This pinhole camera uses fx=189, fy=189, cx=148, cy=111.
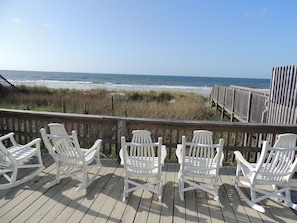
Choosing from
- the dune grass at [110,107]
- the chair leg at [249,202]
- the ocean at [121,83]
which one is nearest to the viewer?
the chair leg at [249,202]

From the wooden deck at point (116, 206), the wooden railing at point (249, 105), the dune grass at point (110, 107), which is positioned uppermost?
the wooden railing at point (249, 105)

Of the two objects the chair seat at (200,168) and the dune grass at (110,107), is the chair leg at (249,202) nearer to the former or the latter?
the chair seat at (200,168)

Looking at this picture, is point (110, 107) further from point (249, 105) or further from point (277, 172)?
point (277, 172)

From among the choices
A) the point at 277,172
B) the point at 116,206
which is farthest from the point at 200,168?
the point at 116,206

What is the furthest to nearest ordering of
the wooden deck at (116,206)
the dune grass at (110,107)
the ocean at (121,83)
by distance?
1. the ocean at (121,83)
2. the dune grass at (110,107)
3. the wooden deck at (116,206)

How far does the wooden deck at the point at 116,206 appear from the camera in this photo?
1.94 m

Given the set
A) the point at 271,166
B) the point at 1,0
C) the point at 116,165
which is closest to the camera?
the point at 271,166

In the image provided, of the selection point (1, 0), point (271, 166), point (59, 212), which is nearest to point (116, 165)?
point (59, 212)

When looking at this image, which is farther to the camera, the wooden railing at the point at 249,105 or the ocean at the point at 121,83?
the ocean at the point at 121,83

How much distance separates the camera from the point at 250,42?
2062 centimetres

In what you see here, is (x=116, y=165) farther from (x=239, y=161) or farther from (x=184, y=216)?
(x=239, y=161)

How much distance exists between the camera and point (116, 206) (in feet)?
7.02

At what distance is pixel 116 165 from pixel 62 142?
1168 mm

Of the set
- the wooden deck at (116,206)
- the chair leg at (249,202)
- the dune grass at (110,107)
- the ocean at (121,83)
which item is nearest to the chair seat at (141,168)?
the wooden deck at (116,206)
